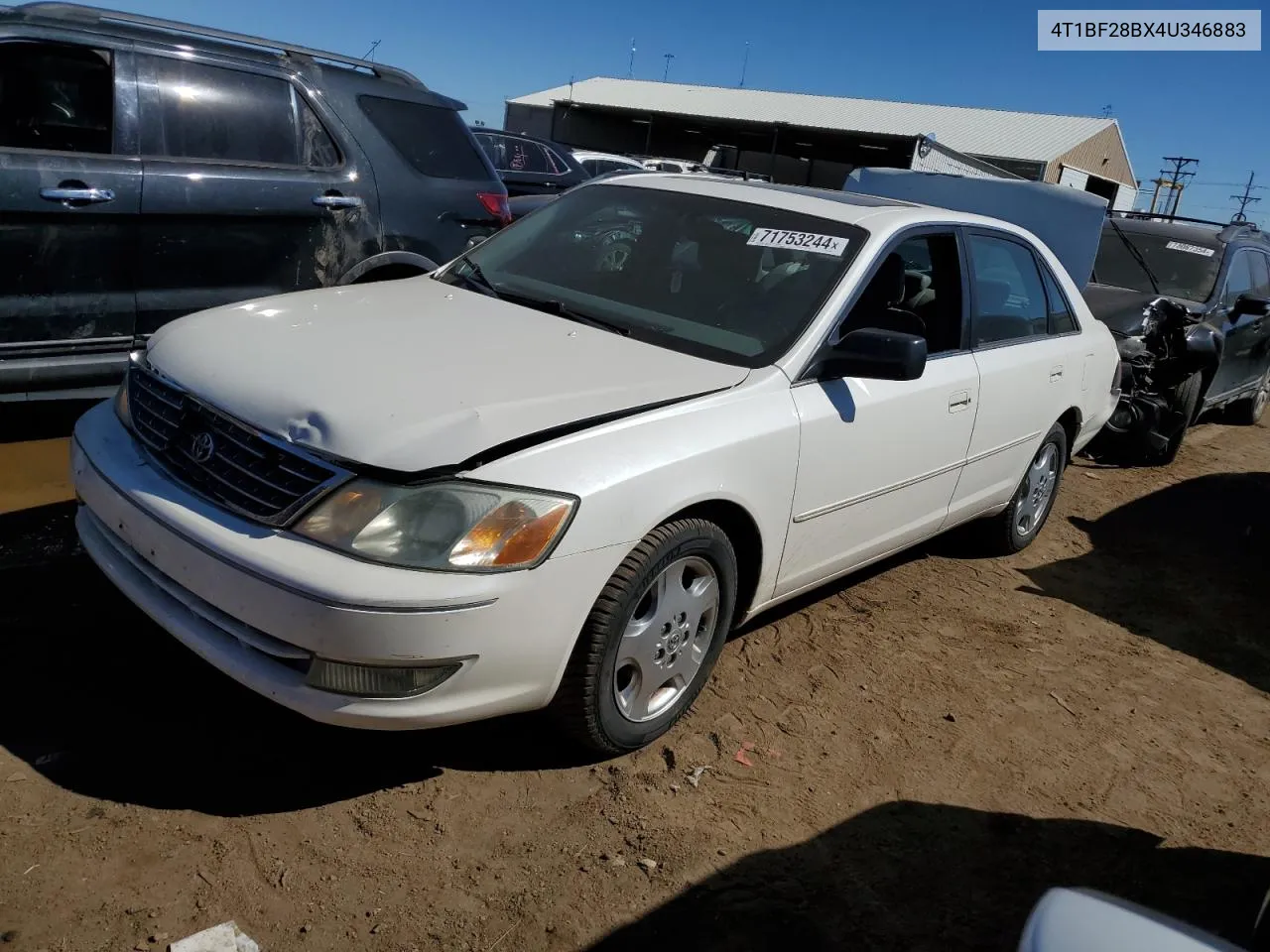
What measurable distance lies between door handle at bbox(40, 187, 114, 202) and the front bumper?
6.89ft

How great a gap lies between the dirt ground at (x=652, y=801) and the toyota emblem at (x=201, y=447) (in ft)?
2.57

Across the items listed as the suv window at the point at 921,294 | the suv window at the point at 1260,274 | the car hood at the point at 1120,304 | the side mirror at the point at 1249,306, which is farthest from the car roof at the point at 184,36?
the suv window at the point at 1260,274

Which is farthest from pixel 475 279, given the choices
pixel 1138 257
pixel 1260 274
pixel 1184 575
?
pixel 1260 274

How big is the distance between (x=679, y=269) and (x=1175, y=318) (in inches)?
215

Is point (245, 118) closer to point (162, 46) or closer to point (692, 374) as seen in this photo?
point (162, 46)

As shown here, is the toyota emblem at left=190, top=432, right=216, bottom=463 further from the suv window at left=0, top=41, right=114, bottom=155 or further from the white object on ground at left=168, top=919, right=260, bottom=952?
the suv window at left=0, top=41, right=114, bottom=155

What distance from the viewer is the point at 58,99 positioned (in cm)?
475

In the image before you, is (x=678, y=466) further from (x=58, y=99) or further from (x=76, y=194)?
(x=58, y=99)

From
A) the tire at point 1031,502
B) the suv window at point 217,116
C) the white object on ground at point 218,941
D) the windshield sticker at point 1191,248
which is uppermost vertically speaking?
the suv window at point 217,116

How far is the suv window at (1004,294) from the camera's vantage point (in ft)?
14.7

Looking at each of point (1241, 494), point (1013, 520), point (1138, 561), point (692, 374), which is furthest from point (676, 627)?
point (1241, 494)

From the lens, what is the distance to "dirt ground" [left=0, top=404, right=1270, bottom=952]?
2.49m

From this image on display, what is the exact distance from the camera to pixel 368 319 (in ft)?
11.4

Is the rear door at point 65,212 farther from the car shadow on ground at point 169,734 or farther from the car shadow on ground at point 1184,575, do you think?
the car shadow on ground at point 1184,575
